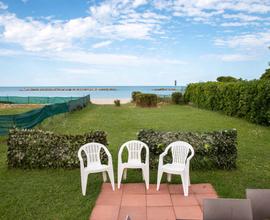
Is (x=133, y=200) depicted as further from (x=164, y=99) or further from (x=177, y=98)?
(x=164, y=99)

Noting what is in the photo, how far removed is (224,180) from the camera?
5402 millimetres

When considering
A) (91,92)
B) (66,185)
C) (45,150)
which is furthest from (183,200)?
(91,92)

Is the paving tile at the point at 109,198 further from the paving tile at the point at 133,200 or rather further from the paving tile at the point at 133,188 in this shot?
the paving tile at the point at 133,188

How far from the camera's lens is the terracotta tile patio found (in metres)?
4.01

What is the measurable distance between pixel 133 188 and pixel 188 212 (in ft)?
4.08

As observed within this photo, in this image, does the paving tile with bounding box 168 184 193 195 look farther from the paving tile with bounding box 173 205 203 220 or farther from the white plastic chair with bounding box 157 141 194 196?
the paving tile with bounding box 173 205 203 220

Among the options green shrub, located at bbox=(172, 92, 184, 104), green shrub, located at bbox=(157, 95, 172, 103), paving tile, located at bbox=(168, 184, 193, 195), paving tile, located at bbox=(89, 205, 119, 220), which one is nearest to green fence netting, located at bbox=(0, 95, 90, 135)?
paving tile, located at bbox=(89, 205, 119, 220)

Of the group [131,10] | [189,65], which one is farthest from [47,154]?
[189,65]

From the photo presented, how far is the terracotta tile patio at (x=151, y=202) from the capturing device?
4008 mm

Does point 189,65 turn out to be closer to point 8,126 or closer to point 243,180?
point 8,126

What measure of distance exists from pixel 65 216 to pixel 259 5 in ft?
36.9

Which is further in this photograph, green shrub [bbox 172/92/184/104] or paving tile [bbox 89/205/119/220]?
green shrub [bbox 172/92/184/104]

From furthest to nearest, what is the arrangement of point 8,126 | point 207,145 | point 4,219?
point 8,126 → point 207,145 → point 4,219

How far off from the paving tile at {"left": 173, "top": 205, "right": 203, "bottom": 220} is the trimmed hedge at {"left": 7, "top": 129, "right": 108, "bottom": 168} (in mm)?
2443
